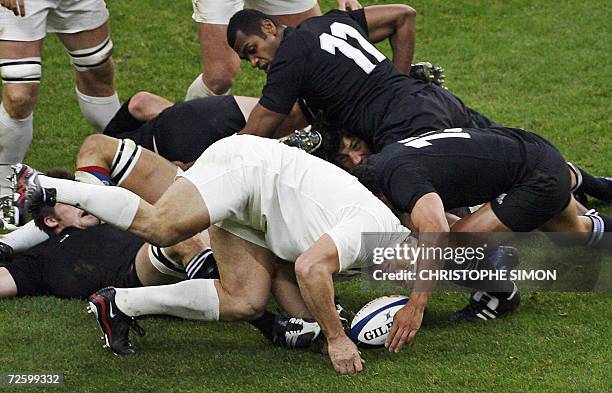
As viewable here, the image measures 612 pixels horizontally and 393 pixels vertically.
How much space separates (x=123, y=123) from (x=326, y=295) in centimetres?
302

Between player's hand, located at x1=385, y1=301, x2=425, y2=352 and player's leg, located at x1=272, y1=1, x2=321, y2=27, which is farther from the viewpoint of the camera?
player's leg, located at x1=272, y1=1, x2=321, y2=27

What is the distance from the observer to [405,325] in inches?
197

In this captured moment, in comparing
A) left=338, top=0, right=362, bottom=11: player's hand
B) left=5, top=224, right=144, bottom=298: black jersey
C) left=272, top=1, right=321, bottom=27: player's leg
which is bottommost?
left=5, top=224, right=144, bottom=298: black jersey

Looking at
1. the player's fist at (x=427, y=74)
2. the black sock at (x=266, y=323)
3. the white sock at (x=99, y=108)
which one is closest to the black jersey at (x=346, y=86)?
the player's fist at (x=427, y=74)

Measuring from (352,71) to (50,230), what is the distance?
1.86 m

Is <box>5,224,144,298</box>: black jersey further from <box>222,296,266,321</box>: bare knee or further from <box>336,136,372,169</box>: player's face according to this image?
<box>336,136,372,169</box>: player's face

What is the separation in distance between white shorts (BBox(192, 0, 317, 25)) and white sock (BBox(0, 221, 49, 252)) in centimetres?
186

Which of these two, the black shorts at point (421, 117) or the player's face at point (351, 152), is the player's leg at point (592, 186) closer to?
the black shorts at point (421, 117)

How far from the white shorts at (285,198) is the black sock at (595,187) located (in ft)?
7.90

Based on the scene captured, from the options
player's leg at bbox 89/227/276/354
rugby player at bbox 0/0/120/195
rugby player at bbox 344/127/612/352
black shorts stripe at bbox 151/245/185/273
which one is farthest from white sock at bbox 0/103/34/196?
rugby player at bbox 344/127/612/352

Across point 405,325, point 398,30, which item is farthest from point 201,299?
point 398,30

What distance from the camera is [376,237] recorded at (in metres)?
5.12

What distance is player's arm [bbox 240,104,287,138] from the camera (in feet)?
21.2

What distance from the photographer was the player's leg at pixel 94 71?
765 centimetres
